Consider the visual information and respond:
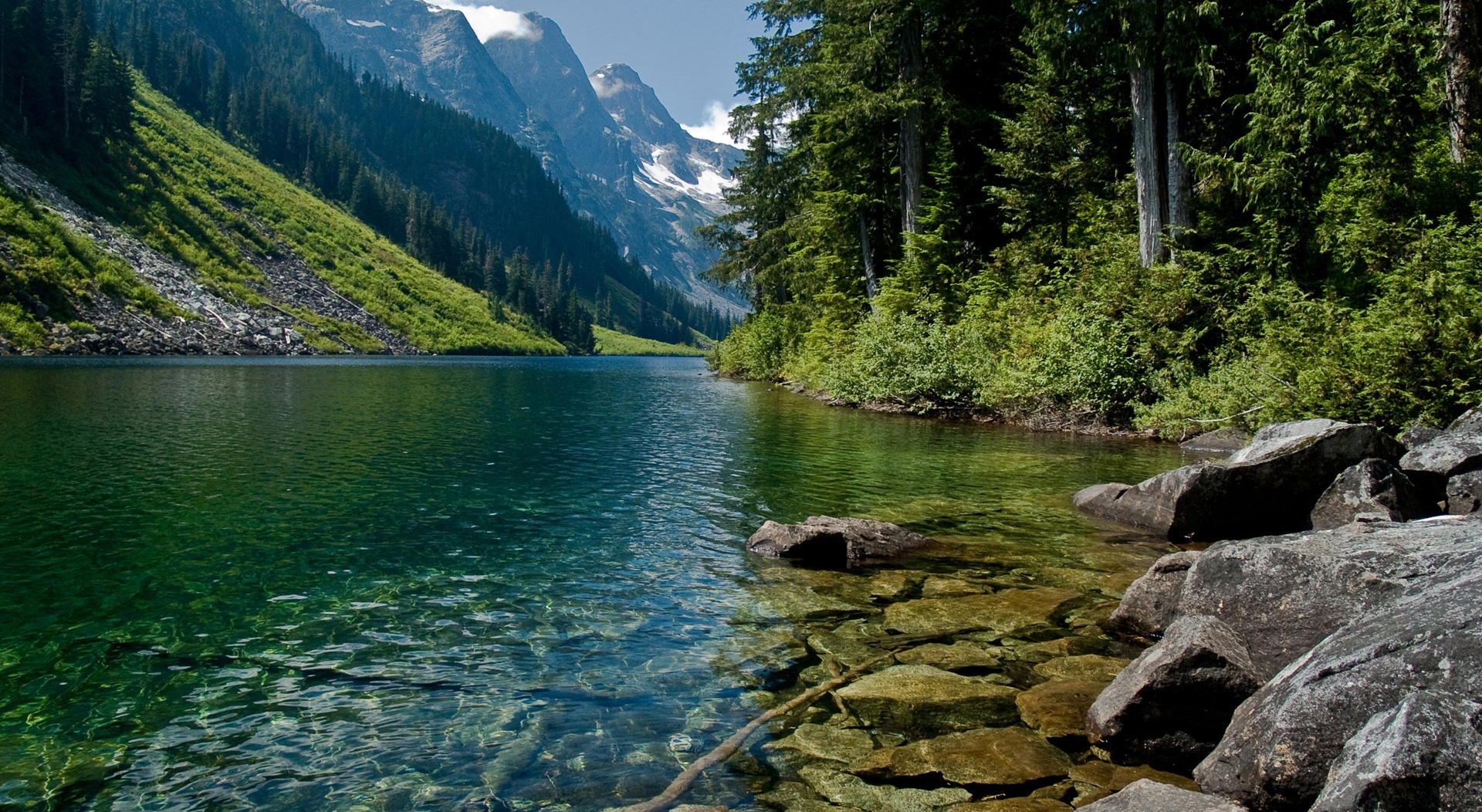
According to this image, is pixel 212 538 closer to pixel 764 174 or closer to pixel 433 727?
pixel 433 727

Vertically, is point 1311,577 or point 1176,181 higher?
point 1176,181

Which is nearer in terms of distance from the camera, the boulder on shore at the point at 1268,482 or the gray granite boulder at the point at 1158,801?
the gray granite boulder at the point at 1158,801

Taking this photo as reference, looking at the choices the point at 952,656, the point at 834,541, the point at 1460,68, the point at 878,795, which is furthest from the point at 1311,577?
A: the point at 1460,68

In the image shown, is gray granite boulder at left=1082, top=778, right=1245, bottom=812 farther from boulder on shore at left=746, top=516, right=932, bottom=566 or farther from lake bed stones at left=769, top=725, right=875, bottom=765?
boulder on shore at left=746, top=516, right=932, bottom=566

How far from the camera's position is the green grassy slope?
88.1 metres

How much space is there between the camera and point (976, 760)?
521 centimetres

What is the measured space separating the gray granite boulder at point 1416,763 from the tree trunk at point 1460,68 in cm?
1915

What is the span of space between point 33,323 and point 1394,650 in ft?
279

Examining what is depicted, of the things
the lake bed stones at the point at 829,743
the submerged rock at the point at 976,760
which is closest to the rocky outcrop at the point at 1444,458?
the submerged rock at the point at 976,760

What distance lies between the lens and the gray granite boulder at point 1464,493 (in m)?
9.25

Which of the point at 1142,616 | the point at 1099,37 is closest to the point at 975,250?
the point at 1099,37

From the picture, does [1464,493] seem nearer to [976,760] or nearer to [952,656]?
[952,656]

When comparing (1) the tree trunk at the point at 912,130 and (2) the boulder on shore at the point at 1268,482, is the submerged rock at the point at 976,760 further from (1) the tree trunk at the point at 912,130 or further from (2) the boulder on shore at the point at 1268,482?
(1) the tree trunk at the point at 912,130

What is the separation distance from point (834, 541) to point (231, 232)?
123502 millimetres
